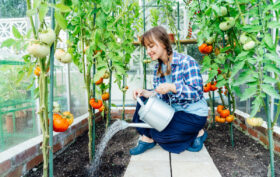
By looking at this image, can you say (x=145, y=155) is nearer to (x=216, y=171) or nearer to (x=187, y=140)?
(x=187, y=140)

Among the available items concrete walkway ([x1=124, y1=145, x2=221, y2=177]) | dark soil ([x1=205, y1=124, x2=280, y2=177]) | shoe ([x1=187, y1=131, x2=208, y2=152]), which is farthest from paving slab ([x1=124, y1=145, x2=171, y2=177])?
dark soil ([x1=205, y1=124, x2=280, y2=177])

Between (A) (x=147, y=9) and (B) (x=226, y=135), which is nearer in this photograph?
(B) (x=226, y=135)

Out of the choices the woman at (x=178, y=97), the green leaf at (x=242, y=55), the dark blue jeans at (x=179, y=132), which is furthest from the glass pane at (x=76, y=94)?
the green leaf at (x=242, y=55)

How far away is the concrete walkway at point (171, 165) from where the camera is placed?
3.98 ft

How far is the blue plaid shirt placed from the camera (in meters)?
1.35

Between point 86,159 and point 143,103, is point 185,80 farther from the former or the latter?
point 86,159

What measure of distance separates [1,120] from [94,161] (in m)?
0.60

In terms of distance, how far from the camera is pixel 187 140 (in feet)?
4.84

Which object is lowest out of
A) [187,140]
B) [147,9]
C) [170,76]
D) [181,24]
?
[187,140]

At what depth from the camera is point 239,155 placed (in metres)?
1.46

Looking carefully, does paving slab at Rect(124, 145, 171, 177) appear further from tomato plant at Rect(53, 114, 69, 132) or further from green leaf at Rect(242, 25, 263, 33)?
green leaf at Rect(242, 25, 263, 33)

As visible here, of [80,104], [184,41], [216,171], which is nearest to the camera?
[216,171]

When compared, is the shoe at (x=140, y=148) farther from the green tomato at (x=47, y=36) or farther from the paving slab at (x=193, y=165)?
the green tomato at (x=47, y=36)

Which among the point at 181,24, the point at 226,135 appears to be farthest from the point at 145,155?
the point at 181,24
